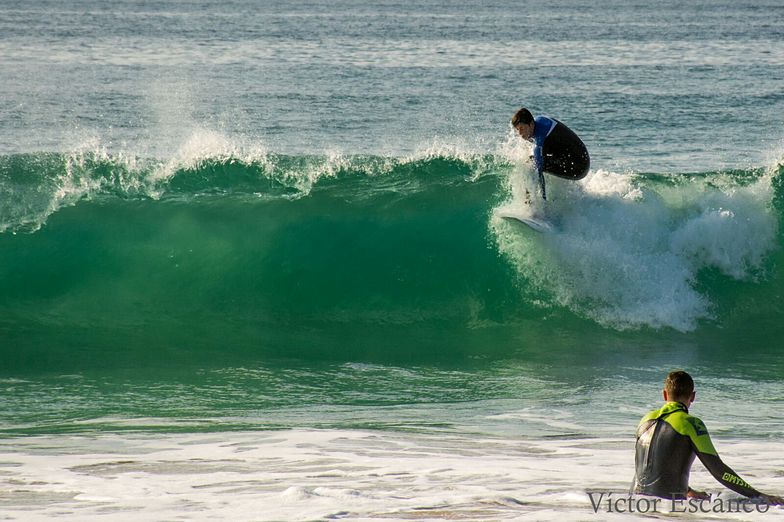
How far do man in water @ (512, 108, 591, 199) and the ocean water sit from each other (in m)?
0.54

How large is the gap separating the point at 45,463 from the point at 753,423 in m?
4.87

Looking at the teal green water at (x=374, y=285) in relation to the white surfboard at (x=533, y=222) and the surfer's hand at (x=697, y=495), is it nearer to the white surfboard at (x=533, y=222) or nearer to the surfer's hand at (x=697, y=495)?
the white surfboard at (x=533, y=222)

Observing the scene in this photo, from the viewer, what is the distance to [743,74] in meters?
30.6

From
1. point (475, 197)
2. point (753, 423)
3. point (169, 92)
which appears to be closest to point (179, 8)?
point (169, 92)

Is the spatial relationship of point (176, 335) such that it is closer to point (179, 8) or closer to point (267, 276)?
point (267, 276)

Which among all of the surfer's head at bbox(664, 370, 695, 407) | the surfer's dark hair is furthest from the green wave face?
the surfer's head at bbox(664, 370, 695, 407)

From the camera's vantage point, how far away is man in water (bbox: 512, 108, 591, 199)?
10.5 m

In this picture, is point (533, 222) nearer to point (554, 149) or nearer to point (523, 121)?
point (554, 149)

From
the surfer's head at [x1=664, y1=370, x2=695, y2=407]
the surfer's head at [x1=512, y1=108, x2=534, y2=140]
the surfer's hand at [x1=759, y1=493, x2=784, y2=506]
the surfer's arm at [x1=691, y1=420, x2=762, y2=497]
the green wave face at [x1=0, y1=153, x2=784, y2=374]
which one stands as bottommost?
the surfer's hand at [x1=759, y1=493, x2=784, y2=506]

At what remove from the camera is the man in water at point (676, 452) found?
5105mm

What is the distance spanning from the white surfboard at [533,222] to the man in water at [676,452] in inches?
244

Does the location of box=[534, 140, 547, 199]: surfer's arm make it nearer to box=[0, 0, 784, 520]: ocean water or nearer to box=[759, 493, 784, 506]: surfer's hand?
box=[0, 0, 784, 520]: ocean water

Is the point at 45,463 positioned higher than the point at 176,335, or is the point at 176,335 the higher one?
the point at 176,335

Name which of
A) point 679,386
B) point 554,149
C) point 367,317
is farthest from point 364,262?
point 679,386
